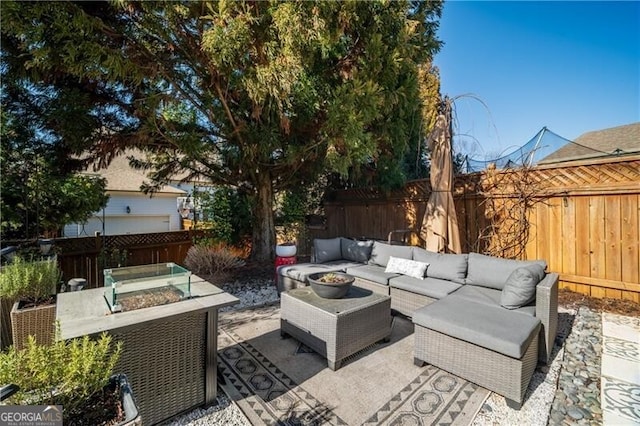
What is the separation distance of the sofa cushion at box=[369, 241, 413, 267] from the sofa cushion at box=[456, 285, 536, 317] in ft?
3.68

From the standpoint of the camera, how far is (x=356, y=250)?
18.3ft

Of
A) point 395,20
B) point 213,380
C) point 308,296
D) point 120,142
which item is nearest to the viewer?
point 213,380

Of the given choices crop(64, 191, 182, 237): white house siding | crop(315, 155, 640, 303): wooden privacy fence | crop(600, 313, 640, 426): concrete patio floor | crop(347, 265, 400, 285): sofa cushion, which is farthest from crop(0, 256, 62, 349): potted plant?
crop(64, 191, 182, 237): white house siding

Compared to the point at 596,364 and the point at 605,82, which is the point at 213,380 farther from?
the point at 605,82

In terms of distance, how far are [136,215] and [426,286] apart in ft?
42.4

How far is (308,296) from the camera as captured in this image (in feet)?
11.4

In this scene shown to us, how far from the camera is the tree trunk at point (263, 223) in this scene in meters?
7.01

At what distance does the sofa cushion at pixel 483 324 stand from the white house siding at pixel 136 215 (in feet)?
41.7

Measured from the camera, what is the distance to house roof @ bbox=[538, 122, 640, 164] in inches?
230

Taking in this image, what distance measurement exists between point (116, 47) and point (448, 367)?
5.85 meters

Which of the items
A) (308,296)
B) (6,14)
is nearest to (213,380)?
(308,296)

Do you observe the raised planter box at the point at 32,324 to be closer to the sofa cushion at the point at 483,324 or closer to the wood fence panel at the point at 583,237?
the sofa cushion at the point at 483,324

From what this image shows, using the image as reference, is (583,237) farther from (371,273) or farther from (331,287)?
(331,287)

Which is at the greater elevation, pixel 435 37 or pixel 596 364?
pixel 435 37
